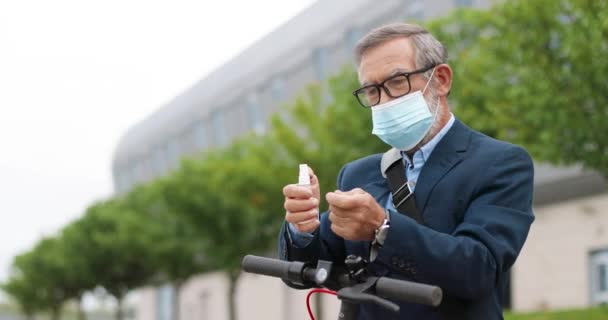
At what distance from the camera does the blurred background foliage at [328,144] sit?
17.1 m

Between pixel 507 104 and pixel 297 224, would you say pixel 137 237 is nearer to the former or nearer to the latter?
pixel 507 104

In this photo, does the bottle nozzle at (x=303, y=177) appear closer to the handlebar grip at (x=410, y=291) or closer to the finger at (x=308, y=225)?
the finger at (x=308, y=225)

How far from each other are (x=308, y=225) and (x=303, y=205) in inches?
6.1

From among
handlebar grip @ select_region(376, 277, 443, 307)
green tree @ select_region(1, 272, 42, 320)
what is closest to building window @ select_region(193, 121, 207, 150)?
green tree @ select_region(1, 272, 42, 320)

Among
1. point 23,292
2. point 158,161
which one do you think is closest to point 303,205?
point 158,161

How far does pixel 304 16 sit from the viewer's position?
45469 millimetres

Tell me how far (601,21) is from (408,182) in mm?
13837

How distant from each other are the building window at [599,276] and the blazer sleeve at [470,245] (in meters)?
27.3

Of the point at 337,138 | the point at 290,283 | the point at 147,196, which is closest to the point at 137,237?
the point at 147,196

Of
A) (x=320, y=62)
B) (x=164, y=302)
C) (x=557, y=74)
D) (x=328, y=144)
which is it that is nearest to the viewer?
(x=557, y=74)

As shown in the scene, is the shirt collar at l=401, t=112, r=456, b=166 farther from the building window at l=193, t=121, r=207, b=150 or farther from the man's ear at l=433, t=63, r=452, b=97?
the building window at l=193, t=121, r=207, b=150

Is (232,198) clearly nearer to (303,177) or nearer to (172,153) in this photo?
(303,177)

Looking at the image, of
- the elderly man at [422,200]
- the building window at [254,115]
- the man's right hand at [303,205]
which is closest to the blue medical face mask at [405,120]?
the elderly man at [422,200]

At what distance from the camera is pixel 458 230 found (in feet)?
9.16
